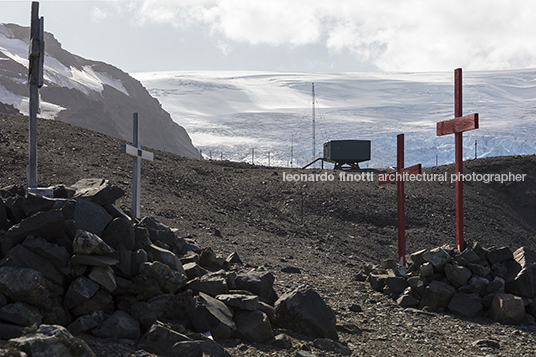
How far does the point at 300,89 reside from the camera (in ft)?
490

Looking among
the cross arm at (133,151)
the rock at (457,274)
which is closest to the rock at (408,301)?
the rock at (457,274)

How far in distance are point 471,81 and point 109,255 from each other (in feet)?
478

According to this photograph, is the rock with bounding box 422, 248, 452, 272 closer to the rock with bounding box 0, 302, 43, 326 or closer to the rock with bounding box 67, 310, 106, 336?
the rock with bounding box 67, 310, 106, 336

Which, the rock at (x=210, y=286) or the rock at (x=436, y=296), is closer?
the rock at (x=210, y=286)

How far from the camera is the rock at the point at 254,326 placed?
6.07 m

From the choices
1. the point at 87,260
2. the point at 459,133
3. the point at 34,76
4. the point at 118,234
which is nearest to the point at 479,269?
the point at 459,133

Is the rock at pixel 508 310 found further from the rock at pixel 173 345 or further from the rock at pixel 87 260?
the rock at pixel 87 260

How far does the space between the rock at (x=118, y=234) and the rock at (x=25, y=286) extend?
122 centimetres

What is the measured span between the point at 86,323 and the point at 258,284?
2.61m

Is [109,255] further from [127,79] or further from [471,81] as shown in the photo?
[471,81]

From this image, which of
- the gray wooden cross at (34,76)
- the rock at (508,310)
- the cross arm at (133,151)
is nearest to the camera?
the gray wooden cross at (34,76)

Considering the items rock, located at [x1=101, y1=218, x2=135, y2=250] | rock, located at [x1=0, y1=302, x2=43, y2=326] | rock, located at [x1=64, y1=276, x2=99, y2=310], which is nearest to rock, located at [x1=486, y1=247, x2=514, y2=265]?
rock, located at [x1=101, y1=218, x2=135, y2=250]

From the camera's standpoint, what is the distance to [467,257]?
368 inches

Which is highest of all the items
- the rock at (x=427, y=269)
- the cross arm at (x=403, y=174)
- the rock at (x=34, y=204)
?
the cross arm at (x=403, y=174)
